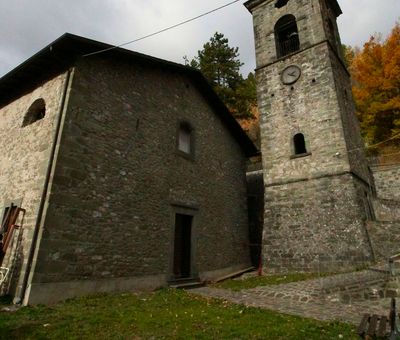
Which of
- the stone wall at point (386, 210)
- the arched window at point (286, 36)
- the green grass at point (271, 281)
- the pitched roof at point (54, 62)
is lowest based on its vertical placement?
the green grass at point (271, 281)

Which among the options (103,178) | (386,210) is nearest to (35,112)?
(103,178)

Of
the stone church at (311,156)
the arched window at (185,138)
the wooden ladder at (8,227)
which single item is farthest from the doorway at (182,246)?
the wooden ladder at (8,227)

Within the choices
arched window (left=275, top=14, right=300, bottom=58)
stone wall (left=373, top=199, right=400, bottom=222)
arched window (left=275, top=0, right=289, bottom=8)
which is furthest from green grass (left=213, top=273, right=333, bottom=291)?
arched window (left=275, top=0, right=289, bottom=8)

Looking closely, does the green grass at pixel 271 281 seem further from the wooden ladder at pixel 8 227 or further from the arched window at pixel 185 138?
the wooden ladder at pixel 8 227

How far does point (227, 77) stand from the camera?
2288 cm

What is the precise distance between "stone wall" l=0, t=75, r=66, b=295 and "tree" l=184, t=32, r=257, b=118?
49.8 feet

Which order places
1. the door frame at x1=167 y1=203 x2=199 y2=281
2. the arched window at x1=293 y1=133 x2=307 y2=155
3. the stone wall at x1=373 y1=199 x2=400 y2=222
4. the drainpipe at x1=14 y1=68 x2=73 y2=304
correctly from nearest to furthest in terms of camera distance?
the drainpipe at x1=14 y1=68 x2=73 y2=304
the door frame at x1=167 y1=203 x2=199 y2=281
the stone wall at x1=373 y1=199 x2=400 y2=222
the arched window at x1=293 y1=133 x2=307 y2=155

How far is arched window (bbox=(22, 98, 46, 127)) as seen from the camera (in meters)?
8.40

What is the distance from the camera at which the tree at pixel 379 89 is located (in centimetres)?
1805

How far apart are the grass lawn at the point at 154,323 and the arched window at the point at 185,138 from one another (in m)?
5.81

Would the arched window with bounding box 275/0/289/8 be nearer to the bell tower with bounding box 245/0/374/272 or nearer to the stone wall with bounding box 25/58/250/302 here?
the bell tower with bounding box 245/0/374/272

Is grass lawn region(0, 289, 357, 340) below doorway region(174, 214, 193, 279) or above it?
below

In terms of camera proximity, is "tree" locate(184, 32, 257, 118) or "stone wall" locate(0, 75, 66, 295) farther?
"tree" locate(184, 32, 257, 118)

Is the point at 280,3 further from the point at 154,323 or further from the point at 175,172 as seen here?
the point at 154,323
